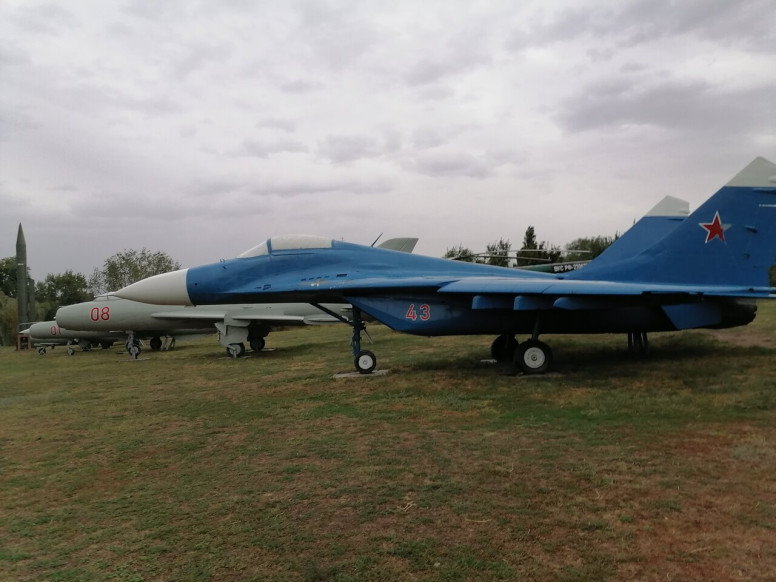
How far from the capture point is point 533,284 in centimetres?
846

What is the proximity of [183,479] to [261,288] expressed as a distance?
5783 millimetres

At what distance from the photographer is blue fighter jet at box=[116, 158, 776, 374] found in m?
8.51

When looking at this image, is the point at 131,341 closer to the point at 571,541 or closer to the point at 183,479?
the point at 183,479

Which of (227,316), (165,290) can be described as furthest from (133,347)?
(165,290)

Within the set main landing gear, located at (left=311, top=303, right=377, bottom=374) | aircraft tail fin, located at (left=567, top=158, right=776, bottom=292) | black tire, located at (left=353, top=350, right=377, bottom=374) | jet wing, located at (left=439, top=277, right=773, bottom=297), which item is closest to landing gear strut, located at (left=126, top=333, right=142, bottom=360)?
main landing gear, located at (left=311, top=303, right=377, bottom=374)

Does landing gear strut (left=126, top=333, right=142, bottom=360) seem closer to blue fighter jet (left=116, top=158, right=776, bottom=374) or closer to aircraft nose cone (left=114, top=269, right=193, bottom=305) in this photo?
aircraft nose cone (left=114, top=269, right=193, bottom=305)

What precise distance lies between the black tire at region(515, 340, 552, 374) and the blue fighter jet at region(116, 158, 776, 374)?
0.02 m

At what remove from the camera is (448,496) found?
3.74 meters

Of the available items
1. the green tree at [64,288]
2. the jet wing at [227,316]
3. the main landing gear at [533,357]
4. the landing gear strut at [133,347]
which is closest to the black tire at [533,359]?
the main landing gear at [533,357]

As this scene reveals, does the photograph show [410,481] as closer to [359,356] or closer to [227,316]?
[359,356]

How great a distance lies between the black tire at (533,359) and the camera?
348 inches

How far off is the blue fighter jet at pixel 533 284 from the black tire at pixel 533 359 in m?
0.02

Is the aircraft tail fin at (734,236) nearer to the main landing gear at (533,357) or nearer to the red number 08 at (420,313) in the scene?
the main landing gear at (533,357)

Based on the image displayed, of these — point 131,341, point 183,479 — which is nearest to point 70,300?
point 131,341
